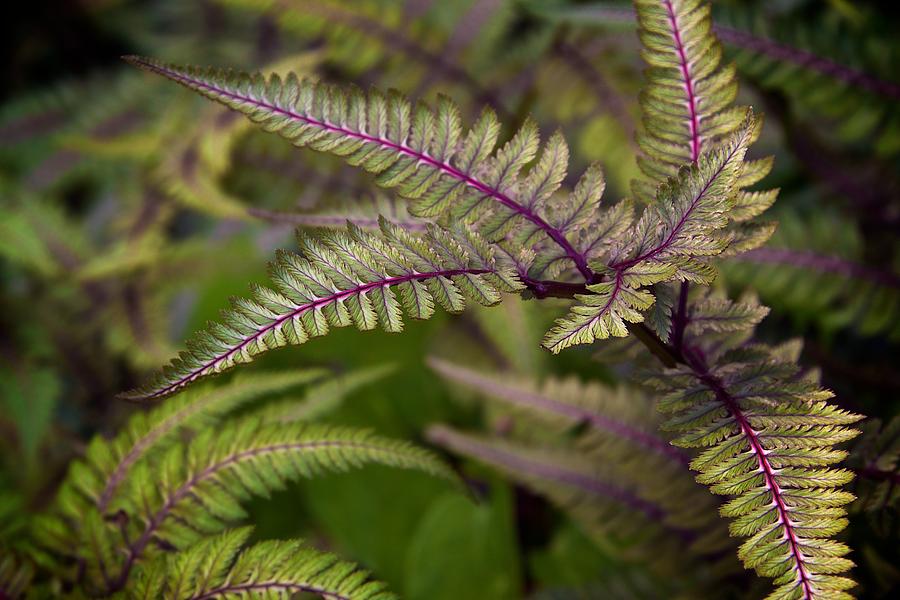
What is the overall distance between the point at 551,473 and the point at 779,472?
627 mm

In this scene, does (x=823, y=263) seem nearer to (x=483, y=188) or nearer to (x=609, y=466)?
(x=609, y=466)

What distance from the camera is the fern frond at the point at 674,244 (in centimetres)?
72

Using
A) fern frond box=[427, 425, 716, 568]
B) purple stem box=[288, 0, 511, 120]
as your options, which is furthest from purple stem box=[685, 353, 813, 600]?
purple stem box=[288, 0, 511, 120]

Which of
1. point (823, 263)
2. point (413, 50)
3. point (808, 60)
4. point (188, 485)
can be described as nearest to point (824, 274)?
point (823, 263)

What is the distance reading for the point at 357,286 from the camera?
2.43ft

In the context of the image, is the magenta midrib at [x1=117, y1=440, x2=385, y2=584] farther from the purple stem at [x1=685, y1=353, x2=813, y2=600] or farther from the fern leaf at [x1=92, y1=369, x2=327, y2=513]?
the purple stem at [x1=685, y1=353, x2=813, y2=600]

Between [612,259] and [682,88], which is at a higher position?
[682,88]

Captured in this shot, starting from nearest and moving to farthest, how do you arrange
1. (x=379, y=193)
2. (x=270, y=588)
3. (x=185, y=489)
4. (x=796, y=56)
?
(x=270, y=588) < (x=185, y=489) < (x=379, y=193) < (x=796, y=56)

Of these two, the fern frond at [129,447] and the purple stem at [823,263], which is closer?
the fern frond at [129,447]

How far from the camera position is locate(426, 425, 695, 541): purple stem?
1.27m

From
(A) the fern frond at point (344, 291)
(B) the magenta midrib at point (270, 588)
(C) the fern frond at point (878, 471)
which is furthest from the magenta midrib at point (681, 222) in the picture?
(B) the magenta midrib at point (270, 588)

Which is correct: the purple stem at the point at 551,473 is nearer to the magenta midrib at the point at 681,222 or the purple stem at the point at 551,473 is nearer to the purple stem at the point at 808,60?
the magenta midrib at the point at 681,222

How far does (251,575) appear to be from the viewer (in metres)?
0.92

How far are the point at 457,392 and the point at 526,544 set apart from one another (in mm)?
460
